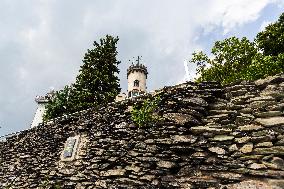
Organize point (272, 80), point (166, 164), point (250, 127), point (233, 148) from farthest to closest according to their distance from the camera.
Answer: point (272, 80) → point (166, 164) → point (250, 127) → point (233, 148)

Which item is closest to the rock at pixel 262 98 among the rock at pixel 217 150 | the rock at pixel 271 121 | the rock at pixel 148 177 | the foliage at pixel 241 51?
the rock at pixel 271 121

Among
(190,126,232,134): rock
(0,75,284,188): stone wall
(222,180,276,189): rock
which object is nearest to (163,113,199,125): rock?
(0,75,284,188): stone wall

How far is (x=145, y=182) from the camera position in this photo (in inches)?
283

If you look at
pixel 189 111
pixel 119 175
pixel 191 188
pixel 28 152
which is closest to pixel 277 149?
pixel 191 188

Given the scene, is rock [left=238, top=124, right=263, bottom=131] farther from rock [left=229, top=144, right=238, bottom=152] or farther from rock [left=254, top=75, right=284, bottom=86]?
rock [left=254, top=75, right=284, bottom=86]

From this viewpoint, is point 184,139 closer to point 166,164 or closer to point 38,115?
point 166,164

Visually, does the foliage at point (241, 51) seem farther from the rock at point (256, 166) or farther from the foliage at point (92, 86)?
the rock at point (256, 166)

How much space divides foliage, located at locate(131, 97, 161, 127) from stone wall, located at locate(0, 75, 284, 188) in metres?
0.17

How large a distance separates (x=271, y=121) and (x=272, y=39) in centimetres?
1790

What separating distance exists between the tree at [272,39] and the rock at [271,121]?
16.9 metres

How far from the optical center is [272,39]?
2264 cm

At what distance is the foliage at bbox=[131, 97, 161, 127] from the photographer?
8273 mm

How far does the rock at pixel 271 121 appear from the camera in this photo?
6.52 metres

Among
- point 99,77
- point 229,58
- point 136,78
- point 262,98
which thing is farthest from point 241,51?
point 136,78
